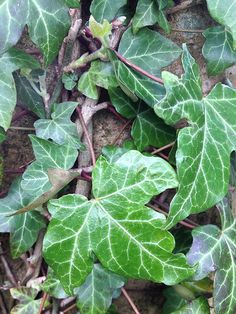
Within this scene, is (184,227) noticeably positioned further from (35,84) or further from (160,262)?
(35,84)

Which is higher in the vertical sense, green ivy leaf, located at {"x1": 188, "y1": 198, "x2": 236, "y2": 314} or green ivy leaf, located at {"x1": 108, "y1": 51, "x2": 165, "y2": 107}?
green ivy leaf, located at {"x1": 108, "y1": 51, "x2": 165, "y2": 107}

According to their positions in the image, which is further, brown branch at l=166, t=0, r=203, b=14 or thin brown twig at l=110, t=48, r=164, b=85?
brown branch at l=166, t=0, r=203, b=14

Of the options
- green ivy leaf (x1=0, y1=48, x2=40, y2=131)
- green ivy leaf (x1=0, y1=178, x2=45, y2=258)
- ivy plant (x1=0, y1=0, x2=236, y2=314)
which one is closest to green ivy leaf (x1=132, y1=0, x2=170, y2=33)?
ivy plant (x1=0, y1=0, x2=236, y2=314)

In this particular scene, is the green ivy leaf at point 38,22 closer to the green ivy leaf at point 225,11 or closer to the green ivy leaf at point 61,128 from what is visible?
the green ivy leaf at point 61,128

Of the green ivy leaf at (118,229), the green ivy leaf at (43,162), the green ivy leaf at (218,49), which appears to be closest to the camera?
the green ivy leaf at (118,229)

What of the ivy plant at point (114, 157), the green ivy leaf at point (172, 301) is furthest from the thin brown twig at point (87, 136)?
the green ivy leaf at point (172, 301)

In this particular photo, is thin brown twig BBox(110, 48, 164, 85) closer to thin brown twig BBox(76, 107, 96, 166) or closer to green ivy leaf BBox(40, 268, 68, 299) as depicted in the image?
thin brown twig BBox(76, 107, 96, 166)

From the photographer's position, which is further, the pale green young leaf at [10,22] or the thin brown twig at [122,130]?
the thin brown twig at [122,130]
